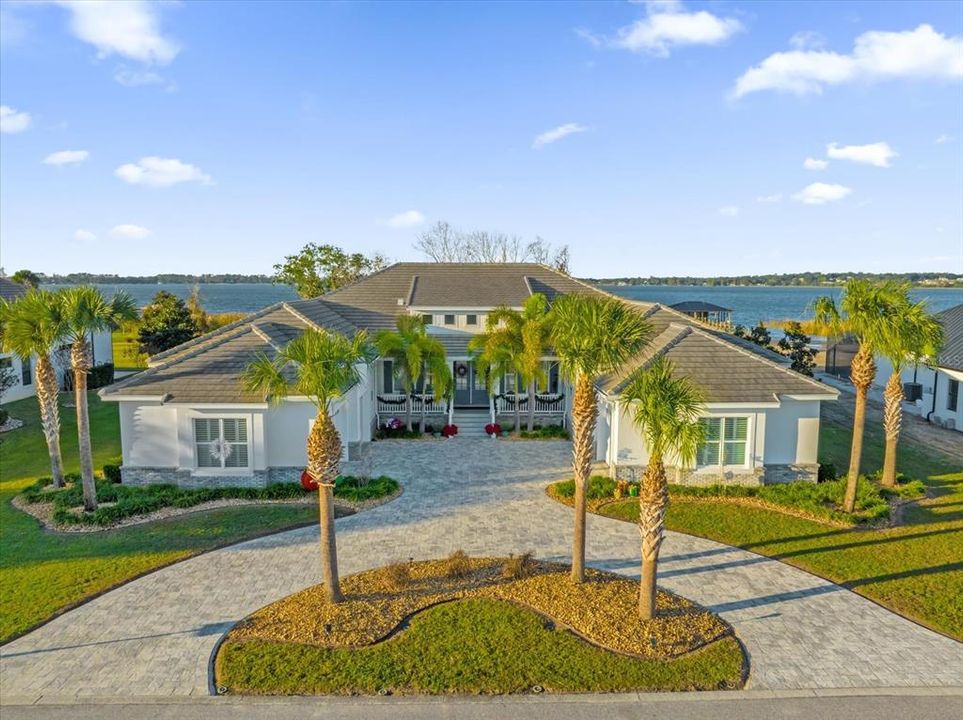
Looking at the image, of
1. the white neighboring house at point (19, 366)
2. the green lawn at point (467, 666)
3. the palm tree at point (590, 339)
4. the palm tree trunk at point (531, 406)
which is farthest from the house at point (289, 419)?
the white neighboring house at point (19, 366)

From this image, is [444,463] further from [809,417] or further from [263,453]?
[809,417]

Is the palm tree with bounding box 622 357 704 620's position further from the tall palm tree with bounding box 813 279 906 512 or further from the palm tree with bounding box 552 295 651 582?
the tall palm tree with bounding box 813 279 906 512

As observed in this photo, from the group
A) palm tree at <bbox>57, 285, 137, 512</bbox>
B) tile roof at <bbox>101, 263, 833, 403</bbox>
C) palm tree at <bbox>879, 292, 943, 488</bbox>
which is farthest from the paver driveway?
palm tree at <bbox>879, 292, 943, 488</bbox>

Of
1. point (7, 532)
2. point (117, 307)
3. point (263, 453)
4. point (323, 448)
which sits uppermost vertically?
point (117, 307)

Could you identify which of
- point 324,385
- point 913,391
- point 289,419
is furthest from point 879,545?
point 913,391

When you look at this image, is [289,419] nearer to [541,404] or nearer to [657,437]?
[541,404]

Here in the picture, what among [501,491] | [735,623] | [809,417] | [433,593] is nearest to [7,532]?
[433,593]

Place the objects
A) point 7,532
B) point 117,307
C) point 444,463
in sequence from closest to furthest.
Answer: point 7,532 < point 117,307 < point 444,463
